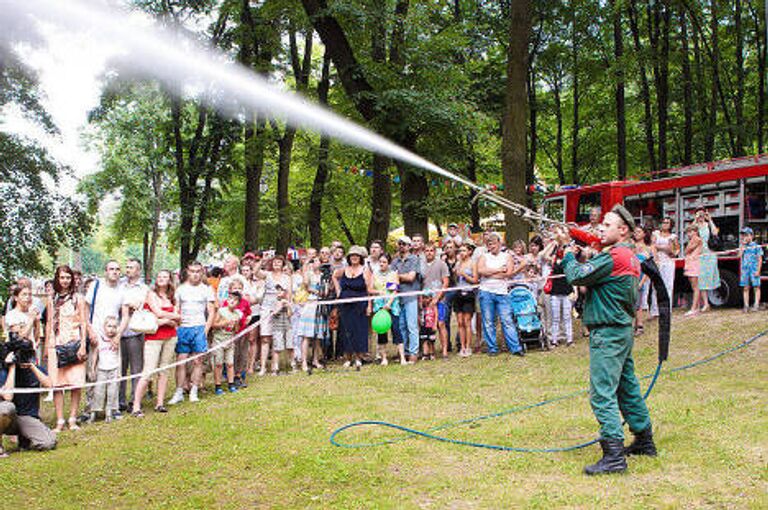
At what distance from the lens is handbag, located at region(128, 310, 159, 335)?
1005 centimetres

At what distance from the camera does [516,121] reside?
48.3ft

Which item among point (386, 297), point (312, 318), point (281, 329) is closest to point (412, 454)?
point (386, 297)

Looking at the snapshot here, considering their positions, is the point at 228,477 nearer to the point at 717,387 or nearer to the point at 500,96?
the point at 717,387

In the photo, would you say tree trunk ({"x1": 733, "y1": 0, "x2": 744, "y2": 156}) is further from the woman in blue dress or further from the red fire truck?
the woman in blue dress

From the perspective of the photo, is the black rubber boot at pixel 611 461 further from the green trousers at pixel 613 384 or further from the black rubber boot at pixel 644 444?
the black rubber boot at pixel 644 444

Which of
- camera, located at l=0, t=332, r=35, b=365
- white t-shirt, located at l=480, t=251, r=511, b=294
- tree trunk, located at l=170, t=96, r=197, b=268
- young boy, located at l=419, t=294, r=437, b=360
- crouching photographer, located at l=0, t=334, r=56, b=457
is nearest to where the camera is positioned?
crouching photographer, located at l=0, t=334, r=56, b=457

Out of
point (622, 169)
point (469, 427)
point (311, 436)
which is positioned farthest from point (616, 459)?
point (622, 169)

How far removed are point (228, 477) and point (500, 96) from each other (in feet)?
55.2

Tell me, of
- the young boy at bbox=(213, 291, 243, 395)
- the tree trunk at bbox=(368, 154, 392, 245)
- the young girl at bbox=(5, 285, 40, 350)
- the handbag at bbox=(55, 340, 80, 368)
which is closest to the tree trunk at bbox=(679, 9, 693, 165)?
the tree trunk at bbox=(368, 154, 392, 245)

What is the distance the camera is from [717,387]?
917 cm

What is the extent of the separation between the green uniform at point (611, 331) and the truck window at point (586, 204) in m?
13.0

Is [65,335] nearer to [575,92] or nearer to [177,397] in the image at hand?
[177,397]

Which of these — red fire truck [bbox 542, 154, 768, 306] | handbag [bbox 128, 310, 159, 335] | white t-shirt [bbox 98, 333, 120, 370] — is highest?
red fire truck [bbox 542, 154, 768, 306]

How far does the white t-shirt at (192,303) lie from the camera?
10742mm
